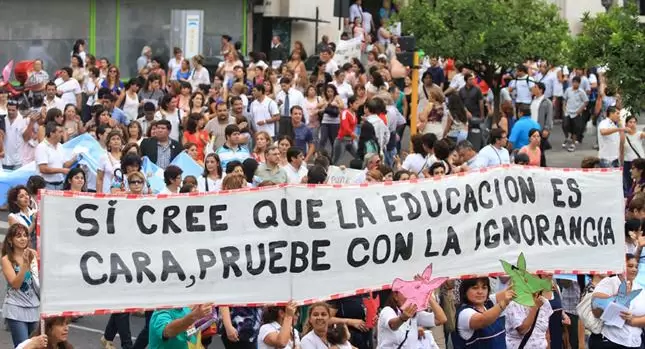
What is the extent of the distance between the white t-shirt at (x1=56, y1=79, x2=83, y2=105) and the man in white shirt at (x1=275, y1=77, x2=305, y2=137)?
11.8 ft

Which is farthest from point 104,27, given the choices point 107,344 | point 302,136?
point 107,344

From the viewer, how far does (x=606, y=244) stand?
10.8 m

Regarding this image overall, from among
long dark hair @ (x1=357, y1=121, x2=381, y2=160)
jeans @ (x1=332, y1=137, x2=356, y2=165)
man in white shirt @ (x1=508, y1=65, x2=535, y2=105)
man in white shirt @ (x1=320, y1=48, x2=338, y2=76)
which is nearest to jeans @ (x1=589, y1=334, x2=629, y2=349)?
long dark hair @ (x1=357, y1=121, x2=381, y2=160)

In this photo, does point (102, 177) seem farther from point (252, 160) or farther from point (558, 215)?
point (558, 215)

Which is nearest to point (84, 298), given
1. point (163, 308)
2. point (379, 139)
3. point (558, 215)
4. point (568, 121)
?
point (163, 308)

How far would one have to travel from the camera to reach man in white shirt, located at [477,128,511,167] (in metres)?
17.0

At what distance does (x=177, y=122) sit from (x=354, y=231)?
11.0m

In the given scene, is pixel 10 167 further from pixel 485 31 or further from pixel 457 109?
pixel 485 31

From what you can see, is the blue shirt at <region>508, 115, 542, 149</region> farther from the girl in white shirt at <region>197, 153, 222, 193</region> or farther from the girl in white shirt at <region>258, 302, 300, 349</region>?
the girl in white shirt at <region>258, 302, 300, 349</region>

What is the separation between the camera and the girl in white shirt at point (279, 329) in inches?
380

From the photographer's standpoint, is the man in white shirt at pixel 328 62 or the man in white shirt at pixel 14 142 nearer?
the man in white shirt at pixel 14 142

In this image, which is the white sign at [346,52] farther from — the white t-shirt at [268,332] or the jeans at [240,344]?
the white t-shirt at [268,332]

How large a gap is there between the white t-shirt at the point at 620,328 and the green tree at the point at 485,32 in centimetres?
1341

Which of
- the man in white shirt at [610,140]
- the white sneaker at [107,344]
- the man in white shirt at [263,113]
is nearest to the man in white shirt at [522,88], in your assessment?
the man in white shirt at [610,140]
